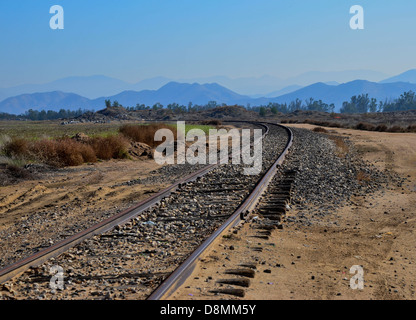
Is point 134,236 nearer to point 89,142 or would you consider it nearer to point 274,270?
point 274,270

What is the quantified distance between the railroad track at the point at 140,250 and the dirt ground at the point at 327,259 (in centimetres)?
30

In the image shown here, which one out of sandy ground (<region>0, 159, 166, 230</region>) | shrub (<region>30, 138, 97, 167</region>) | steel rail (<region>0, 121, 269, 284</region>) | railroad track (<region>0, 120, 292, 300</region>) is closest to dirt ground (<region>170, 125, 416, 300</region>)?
railroad track (<region>0, 120, 292, 300</region>)

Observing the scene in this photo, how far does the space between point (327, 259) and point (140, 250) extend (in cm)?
232

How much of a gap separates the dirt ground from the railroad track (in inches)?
11.7

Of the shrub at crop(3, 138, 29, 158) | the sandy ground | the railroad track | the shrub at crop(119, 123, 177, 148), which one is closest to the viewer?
the railroad track

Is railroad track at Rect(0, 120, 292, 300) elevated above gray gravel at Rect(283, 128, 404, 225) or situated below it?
below

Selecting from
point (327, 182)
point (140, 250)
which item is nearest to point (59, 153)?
point (327, 182)

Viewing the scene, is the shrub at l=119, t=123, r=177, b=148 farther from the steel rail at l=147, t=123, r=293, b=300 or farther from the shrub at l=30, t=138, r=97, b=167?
the steel rail at l=147, t=123, r=293, b=300

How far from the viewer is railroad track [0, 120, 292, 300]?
4504 millimetres

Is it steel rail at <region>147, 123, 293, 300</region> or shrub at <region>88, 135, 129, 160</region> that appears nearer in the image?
steel rail at <region>147, 123, 293, 300</region>

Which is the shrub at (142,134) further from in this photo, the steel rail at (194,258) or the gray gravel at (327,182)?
the steel rail at (194,258)

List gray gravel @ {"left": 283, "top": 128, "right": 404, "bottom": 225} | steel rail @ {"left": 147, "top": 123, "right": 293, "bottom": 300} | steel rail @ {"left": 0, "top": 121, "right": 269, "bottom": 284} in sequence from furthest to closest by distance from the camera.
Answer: gray gravel @ {"left": 283, "top": 128, "right": 404, "bottom": 225}
steel rail @ {"left": 0, "top": 121, "right": 269, "bottom": 284}
steel rail @ {"left": 147, "top": 123, "right": 293, "bottom": 300}

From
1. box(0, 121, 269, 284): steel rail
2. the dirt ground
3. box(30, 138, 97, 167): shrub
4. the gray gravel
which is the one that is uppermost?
box(30, 138, 97, 167): shrub

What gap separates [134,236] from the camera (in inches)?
250
